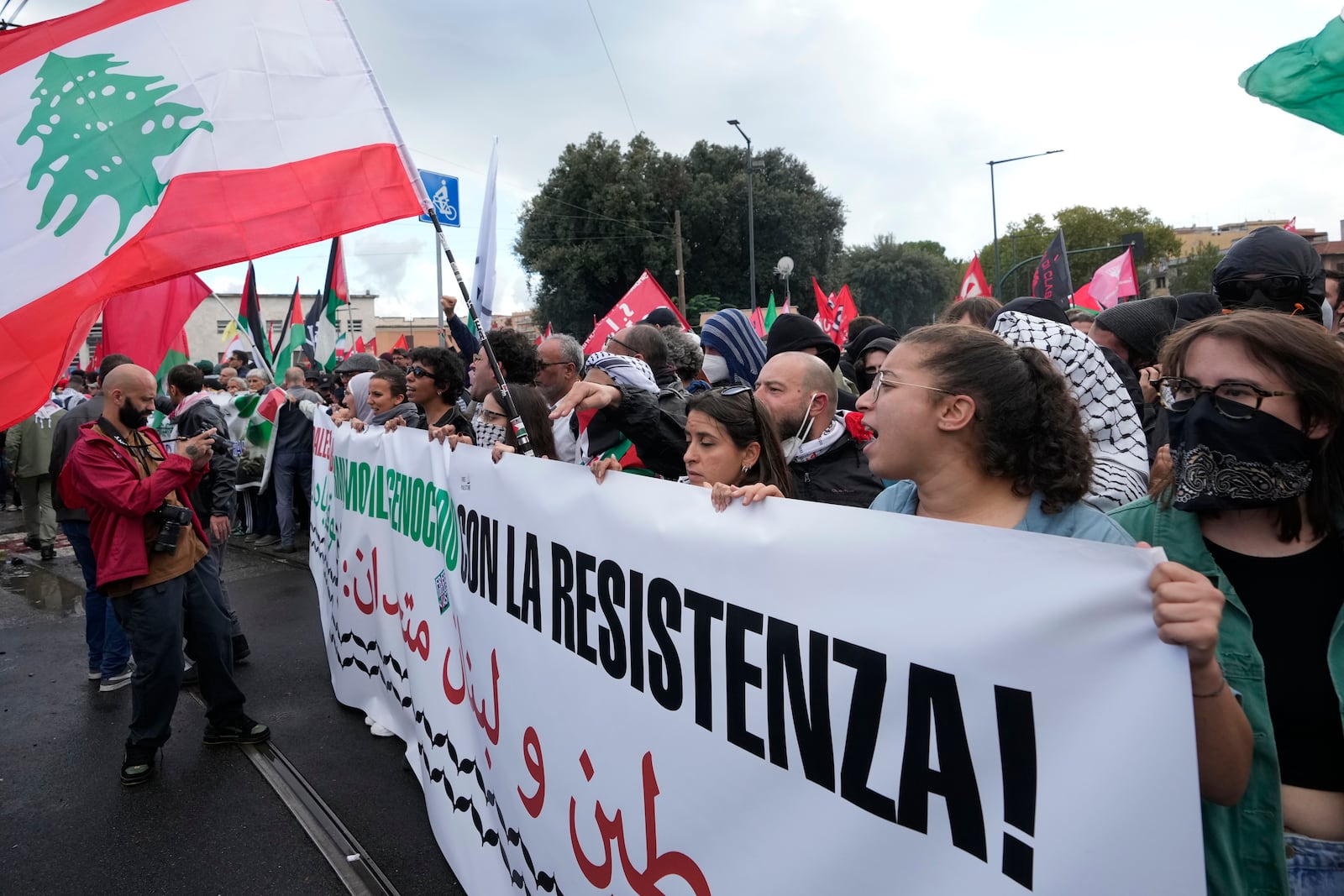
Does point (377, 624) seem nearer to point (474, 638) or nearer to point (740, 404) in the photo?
point (474, 638)

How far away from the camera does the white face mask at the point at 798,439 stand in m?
2.87

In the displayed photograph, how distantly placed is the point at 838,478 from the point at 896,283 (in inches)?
1843

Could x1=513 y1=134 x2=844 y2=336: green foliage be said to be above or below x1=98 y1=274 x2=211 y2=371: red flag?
above

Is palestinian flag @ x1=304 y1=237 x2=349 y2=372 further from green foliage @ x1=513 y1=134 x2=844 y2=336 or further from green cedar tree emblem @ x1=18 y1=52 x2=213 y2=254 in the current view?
green foliage @ x1=513 y1=134 x2=844 y2=336

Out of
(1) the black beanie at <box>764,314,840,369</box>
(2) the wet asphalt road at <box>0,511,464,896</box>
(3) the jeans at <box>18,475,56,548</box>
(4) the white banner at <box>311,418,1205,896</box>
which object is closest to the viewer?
(4) the white banner at <box>311,418,1205,896</box>

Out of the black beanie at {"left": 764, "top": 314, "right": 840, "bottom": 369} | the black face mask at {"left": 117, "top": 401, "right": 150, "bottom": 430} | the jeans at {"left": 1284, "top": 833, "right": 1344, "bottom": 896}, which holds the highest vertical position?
the black beanie at {"left": 764, "top": 314, "right": 840, "bottom": 369}

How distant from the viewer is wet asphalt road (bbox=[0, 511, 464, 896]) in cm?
334

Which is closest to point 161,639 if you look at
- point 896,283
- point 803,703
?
point 803,703

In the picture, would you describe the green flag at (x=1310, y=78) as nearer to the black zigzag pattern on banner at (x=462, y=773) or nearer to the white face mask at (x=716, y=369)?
the white face mask at (x=716, y=369)

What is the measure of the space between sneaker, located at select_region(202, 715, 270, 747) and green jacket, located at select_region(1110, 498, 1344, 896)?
4.32m

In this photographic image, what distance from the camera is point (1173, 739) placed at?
114cm

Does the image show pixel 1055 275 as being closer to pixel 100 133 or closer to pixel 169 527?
pixel 169 527

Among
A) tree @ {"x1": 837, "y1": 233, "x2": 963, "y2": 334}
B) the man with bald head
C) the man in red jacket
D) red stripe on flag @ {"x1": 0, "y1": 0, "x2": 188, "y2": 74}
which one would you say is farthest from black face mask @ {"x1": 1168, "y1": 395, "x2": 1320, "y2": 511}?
tree @ {"x1": 837, "y1": 233, "x2": 963, "y2": 334}

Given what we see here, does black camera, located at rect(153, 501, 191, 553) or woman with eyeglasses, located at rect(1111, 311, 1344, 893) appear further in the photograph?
black camera, located at rect(153, 501, 191, 553)
